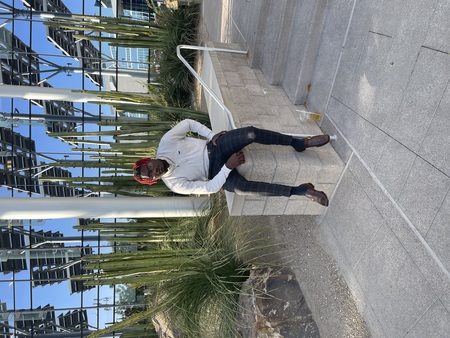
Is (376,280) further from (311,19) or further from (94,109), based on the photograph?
(94,109)

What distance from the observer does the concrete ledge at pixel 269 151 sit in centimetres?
316

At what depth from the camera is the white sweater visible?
128 inches

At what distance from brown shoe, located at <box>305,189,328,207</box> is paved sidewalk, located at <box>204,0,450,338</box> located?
0.20m

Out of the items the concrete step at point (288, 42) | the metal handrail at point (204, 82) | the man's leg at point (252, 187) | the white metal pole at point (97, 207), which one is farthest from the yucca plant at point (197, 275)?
the concrete step at point (288, 42)

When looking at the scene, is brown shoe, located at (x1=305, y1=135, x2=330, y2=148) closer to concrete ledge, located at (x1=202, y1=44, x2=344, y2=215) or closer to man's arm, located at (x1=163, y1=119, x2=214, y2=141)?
concrete ledge, located at (x1=202, y1=44, x2=344, y2=215)

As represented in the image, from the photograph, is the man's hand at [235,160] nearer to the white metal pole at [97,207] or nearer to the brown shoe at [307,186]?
the brown shoe at [307,186]

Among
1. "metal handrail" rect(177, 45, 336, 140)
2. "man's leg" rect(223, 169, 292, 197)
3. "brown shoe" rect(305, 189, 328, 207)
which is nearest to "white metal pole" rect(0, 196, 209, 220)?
"metal handrail" rect(177, 45, 336, 140)

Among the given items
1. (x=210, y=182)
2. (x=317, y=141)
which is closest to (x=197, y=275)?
(x=210, y=182)

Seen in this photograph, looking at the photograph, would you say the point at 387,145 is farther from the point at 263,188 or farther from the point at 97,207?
the point at 97,207

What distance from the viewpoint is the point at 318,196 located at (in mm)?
3045

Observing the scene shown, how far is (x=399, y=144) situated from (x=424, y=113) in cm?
28

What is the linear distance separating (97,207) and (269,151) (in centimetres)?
221

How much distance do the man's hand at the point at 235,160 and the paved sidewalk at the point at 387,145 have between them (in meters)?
0.87

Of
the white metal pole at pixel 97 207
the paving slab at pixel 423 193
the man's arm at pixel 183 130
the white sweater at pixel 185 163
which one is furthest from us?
the white metal pole at pixel 97 207
